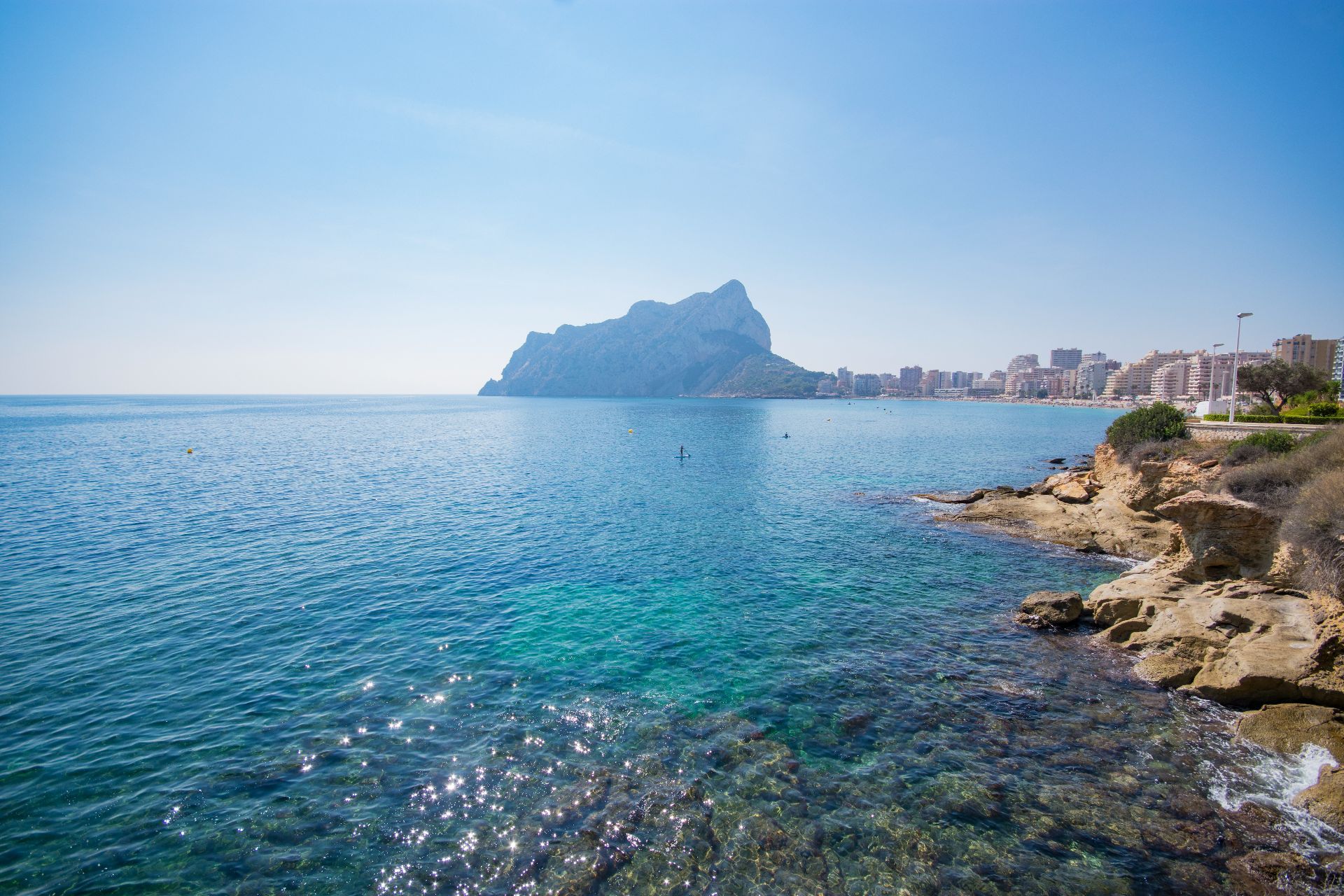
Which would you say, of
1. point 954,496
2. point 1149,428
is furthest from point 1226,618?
point 1149,428

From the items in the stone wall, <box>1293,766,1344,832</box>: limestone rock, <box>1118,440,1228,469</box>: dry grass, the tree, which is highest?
the tree

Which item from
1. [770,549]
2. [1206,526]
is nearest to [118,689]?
[770,549]

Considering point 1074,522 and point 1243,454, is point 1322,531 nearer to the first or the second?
point 1243,454

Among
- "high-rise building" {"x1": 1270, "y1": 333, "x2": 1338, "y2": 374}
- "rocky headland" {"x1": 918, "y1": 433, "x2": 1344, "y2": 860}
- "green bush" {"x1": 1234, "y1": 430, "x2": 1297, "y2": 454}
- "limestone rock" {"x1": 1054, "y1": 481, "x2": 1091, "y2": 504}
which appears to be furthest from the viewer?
"high-rise building" {"x1": 1270, "y1": 333, "x2": 1338, "y2": 374}

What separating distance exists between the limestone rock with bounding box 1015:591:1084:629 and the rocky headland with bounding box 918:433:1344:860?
4cm

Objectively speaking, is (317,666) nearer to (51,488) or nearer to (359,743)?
(359,743)

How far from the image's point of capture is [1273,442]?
28.5m

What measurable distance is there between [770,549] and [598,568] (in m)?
9.92

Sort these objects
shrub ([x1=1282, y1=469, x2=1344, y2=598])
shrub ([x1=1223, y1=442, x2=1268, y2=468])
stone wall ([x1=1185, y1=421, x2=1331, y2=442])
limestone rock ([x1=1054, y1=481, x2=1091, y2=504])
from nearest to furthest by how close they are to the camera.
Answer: shrub ([x1=1282, y1=469, x2=1344, y2=598])
shrub ([x1=1223, y1=442, x2=1268, y2=468])
stone wall ([x1=1185, y1=421, x2=1331, y2=442])
limestone rock ([x1=1054, y1=481, x2=1091, y2=504])

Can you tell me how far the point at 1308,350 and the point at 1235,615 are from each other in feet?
798

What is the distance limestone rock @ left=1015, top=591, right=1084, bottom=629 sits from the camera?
69.0ft

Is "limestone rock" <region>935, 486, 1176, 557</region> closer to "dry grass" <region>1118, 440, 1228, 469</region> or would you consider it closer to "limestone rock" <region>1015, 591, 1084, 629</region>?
"dry grass" <region>1118, 440, 1228, 469</region>

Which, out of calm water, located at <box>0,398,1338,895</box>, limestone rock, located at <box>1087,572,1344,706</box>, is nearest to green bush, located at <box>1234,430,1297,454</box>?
calm water, located at <box>0,398,1338,895</box>

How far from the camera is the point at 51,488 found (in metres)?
45.0
